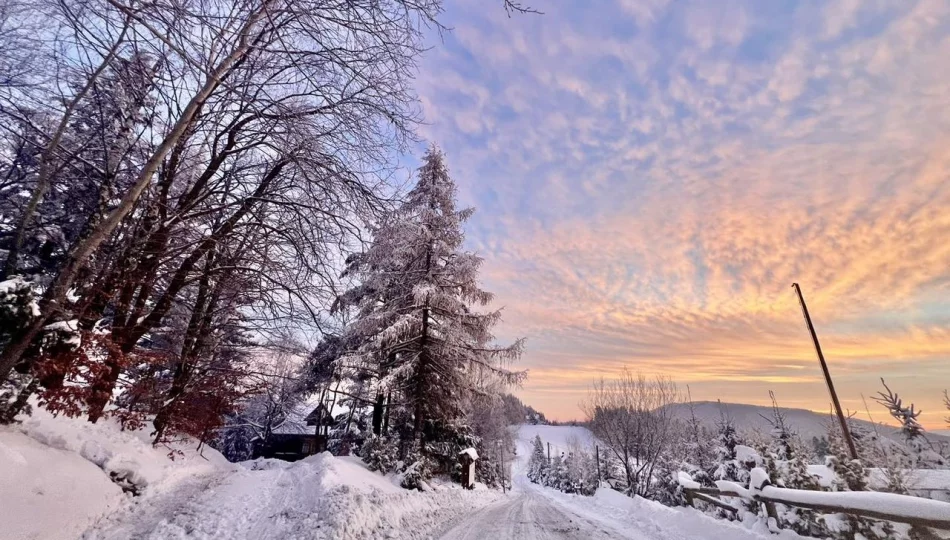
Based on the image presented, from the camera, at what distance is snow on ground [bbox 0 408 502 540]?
450cm

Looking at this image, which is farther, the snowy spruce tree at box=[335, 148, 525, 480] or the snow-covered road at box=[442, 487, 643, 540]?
the snowy spruce tree at box=[335, 148, 525, 480]

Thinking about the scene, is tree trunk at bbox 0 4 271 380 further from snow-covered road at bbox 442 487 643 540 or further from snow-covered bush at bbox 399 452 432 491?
snow-covered bush at bbox 399 452 432 491

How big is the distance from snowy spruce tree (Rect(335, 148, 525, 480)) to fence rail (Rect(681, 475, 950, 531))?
8.63 metres

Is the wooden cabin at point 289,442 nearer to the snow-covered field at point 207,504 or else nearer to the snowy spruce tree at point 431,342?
the snowy spruce tree at point 431,342

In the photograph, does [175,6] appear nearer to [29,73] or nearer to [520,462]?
[29,73]

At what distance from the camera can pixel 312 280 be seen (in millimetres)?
4898

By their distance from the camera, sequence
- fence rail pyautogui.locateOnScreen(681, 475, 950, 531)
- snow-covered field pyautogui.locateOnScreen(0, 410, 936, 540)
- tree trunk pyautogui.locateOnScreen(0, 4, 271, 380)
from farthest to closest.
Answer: snow-covered field pyautogui.locateOnScreen(0, 410, 936, 540) → fence rail pyautogui.locateOnScreen(681, 475, 950, 531) → tree trunk pyautogui.locateOnScreen(0, 4, 271, 380)

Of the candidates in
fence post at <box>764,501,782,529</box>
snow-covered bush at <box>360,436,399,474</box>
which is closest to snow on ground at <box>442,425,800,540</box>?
fence post at <box>764,501,782,529</box>

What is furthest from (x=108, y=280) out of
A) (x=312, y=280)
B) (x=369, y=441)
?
(x=369, y=441)

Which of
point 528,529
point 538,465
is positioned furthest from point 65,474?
point 538,465

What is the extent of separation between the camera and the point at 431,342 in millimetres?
15055

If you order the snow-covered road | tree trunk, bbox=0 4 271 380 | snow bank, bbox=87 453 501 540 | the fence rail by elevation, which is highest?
tree trunk, bbox=0 4 271 380

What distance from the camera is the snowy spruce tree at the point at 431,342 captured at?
14289 millimetres

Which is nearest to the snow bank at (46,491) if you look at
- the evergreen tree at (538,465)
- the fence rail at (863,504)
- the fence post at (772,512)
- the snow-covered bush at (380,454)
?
the snow-covered bush at (380,454)
